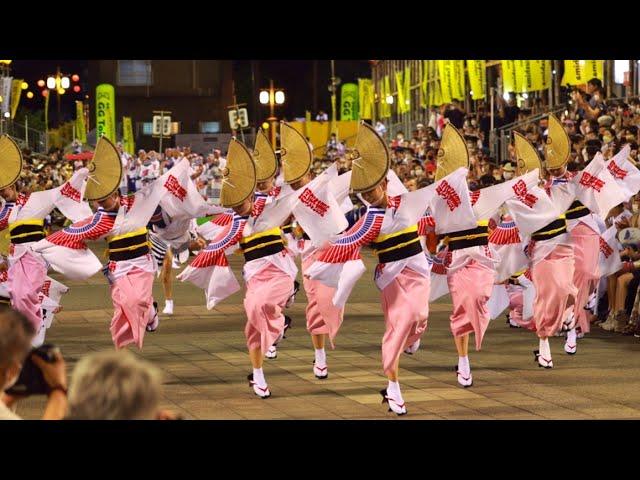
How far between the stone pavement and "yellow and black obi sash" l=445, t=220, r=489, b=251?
3.73ft

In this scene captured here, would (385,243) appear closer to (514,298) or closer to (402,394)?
(402,394)

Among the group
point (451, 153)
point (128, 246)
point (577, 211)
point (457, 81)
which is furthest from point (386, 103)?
point (451, 153)

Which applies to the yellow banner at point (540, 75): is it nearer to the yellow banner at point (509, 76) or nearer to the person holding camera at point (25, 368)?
the yellow banner at point (509, 76)

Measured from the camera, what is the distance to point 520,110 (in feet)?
85.0

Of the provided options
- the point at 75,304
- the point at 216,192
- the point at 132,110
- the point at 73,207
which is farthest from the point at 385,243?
the point at 132,110

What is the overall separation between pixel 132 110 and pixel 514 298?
56.0 m

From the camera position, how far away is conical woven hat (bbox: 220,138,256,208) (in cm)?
1078

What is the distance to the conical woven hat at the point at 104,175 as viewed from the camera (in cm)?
1118

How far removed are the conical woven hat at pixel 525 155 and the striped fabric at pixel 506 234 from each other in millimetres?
671

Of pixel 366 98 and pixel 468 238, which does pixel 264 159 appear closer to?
pixel 468 238

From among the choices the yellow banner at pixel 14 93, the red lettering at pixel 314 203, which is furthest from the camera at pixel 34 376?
the yellow banner at pixel 14 93

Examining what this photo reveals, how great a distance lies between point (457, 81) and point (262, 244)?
2066 cm

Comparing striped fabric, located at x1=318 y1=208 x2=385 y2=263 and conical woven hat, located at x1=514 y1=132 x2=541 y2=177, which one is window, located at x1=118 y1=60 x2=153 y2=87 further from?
striped fabric, located at x1=318 y1=208 x2=385 y2=263

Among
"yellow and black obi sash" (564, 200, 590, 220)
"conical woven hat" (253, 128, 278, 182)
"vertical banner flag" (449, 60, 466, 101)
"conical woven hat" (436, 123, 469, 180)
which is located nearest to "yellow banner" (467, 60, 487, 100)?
"vertical banner flag" (449, 60, 466, 101)
